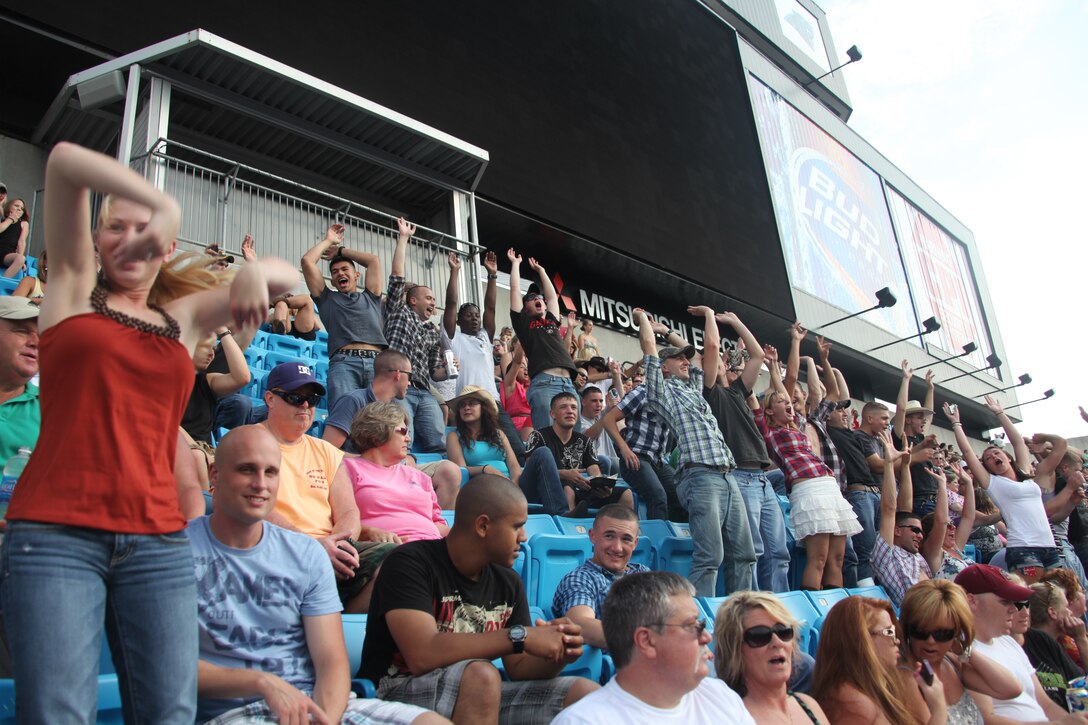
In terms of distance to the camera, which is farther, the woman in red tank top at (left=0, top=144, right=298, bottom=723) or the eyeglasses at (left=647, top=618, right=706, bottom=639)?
the eyeglasses at (left=647, top=618, right=706, bottom=639)

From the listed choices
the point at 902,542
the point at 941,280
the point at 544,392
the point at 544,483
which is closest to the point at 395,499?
the point at 544,483

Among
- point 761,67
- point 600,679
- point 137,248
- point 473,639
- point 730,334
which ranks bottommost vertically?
point 600,679

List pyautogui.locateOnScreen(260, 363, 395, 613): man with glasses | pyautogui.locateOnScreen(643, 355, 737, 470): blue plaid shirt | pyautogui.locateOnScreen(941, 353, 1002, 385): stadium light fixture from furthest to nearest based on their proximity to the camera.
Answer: pyautogui.locateOnScreen(941, 353, 1002, 385): stadium light fixture < pyautogui.locateOnScreen(643, 355, 737, 470): blue plaid shirt < pyautogui.locateOnScreen(260, 363, 395, 613): man with glasses

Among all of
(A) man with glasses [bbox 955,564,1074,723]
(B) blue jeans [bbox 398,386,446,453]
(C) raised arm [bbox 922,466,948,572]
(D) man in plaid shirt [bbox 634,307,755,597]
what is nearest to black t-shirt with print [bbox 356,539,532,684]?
(D) man in plaid shirt [bbox 634,307,755,597]

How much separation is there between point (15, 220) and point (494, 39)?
7069 mm

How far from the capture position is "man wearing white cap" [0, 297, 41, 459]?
2.64 meters

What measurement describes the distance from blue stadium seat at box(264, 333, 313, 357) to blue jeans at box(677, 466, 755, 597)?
3.48 metres

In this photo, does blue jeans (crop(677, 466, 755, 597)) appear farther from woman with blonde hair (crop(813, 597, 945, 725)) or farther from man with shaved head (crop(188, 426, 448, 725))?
man with shaved head (crop(188, 426, 448, 725))

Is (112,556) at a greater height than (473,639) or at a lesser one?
greater

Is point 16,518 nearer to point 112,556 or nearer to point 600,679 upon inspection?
Answer: point 112,556

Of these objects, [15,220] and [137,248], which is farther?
[15,220]

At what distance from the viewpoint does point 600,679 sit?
3135mm

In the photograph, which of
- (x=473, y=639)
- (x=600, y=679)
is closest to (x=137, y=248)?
(x=473, y=639)

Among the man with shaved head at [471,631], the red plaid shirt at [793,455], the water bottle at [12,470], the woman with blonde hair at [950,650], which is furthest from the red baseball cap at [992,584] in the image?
the water bottle at [12,470]
